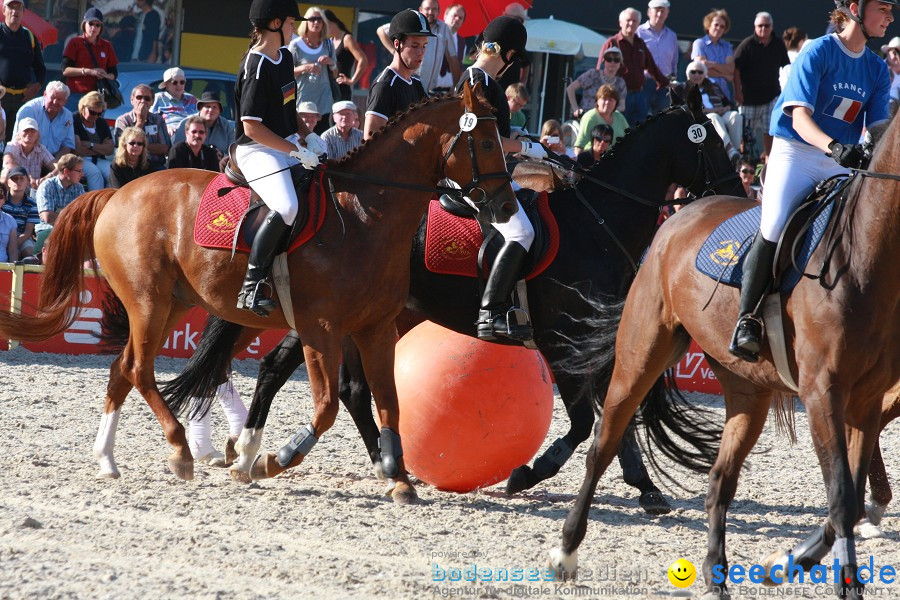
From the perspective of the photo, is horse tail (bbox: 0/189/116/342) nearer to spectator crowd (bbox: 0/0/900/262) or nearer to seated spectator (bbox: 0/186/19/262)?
spectator crowd (bbox: 0/0/900/262)

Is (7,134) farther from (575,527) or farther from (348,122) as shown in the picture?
(575,527)

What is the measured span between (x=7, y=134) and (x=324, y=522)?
32.6 feet

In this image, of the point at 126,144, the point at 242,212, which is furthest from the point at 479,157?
the point at 126,144

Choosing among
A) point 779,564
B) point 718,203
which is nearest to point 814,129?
point 718,203

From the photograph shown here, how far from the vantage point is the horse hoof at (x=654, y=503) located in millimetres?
6891

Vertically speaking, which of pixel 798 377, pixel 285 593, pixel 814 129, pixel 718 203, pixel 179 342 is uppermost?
pixel 814 129

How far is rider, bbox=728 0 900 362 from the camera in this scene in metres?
5.17

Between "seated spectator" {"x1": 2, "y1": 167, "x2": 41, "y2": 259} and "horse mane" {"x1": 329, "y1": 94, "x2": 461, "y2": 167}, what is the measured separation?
649cm

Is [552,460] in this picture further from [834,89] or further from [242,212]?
[834,89]

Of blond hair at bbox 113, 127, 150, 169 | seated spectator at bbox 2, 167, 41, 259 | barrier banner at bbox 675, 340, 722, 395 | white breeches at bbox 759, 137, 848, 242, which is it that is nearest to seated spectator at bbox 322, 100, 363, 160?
blond hair at bbox 113, 127, 150, 169

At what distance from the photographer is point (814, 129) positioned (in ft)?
16.8

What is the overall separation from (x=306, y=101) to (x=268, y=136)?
21.9ft

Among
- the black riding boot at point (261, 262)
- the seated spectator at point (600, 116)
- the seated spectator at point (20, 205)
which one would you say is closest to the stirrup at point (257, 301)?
the black riding boot at point (261, 262)

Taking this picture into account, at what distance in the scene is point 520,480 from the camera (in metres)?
7.01
